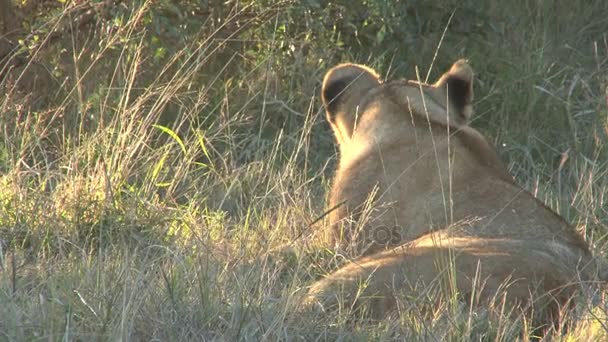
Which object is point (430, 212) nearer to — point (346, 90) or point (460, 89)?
point (460, 89)

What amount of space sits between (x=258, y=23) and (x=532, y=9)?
2.33 metres

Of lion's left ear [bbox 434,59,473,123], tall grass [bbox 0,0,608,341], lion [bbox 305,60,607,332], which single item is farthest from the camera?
lion's left ear [bbox 434,59,473,123]

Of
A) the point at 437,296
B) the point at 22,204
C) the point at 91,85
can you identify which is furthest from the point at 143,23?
the point at 437,296

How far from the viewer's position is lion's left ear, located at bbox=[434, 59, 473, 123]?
5.62 m

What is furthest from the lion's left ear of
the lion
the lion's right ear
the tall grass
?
the tall grass

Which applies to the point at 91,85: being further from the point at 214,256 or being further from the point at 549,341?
the point at 549,341

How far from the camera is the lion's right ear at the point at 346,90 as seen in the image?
5.78 meters

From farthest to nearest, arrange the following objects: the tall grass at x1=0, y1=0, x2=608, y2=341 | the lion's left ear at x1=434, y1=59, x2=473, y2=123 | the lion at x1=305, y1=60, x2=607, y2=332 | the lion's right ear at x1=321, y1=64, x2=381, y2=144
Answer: the lion's right ear at x1=321, y1=64, x2=381, y2=144 → the lion's left ear at x1=434, y1=59, x2=473, y2=123 → the lion at x1=305, y1=60, x2=607, y2=332 → the tall grass at x1=0, y1=0, x2=608, y2=341

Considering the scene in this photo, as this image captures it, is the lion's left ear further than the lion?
Yes

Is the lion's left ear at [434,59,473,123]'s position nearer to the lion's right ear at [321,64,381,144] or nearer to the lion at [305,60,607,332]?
the lion at [305,60,607,332]

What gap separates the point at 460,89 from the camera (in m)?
5.64

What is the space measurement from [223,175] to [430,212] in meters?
1.67

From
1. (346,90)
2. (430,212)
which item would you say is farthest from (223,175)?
(430,212)

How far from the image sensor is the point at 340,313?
3957 mm
